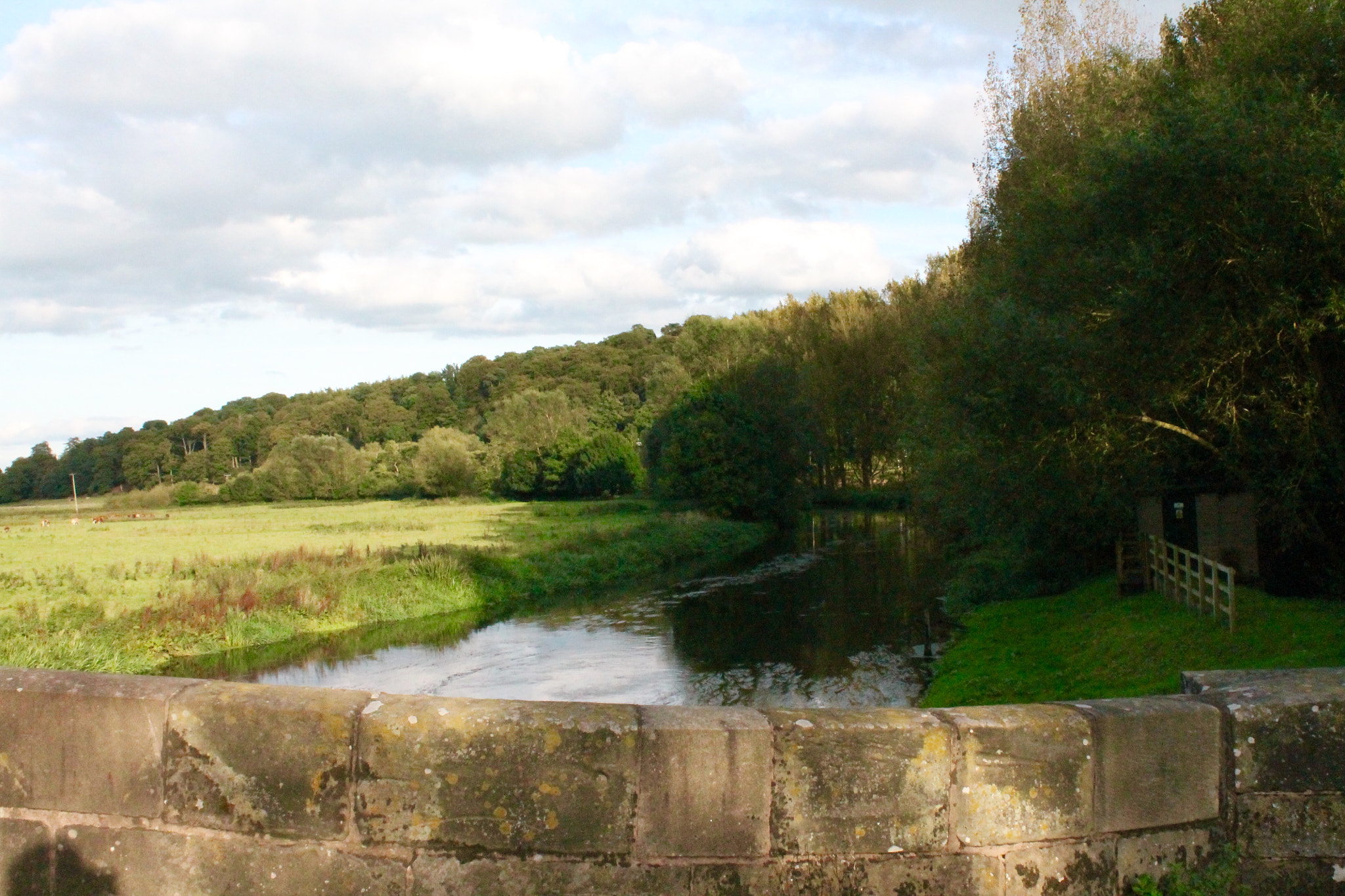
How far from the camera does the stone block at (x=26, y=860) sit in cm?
334

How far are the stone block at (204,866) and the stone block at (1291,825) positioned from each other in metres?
2.71

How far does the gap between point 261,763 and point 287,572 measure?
28239 mm

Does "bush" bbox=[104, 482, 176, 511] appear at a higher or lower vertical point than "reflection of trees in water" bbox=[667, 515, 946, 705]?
higher

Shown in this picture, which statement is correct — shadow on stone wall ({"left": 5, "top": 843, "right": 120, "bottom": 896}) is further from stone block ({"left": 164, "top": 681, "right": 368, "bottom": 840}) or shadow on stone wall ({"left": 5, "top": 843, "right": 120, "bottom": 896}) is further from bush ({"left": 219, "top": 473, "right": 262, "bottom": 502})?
bush ({"left": 219, "top": 473, "right": 262, "bottom": 502})

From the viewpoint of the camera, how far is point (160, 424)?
118375 mm

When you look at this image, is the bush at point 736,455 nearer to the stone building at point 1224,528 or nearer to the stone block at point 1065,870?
the stone building at point 1224,528

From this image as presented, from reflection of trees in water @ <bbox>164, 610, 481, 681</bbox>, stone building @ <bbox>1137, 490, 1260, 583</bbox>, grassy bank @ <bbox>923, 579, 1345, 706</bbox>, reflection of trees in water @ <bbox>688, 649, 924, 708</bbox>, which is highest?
stone building @ <bbox>1137, 490, 1260, 583</bbox>

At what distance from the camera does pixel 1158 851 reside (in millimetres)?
3336

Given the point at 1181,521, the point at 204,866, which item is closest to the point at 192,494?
the point at 1181,521

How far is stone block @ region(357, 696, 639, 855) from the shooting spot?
10.5 feet

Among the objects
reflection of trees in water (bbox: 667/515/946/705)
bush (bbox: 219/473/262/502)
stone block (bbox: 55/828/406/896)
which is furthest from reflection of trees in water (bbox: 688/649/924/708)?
bush (bbox: 219/473/262/502)

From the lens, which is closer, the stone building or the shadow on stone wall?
the shadow on stone wall

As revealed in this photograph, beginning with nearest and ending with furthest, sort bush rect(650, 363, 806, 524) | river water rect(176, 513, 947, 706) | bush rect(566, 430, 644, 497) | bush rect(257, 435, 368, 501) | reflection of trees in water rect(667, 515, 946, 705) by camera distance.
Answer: reflection of trees in water rect(667, 515, 946, 705)
river water rect(176, 513, 947, 706)
bush rect(650, 363, 806, 524)
bush rect(566, 430, 644, 497)
bush rect(257, 435, 368, 501)

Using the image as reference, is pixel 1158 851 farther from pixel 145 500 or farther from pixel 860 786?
pixel 145 500
